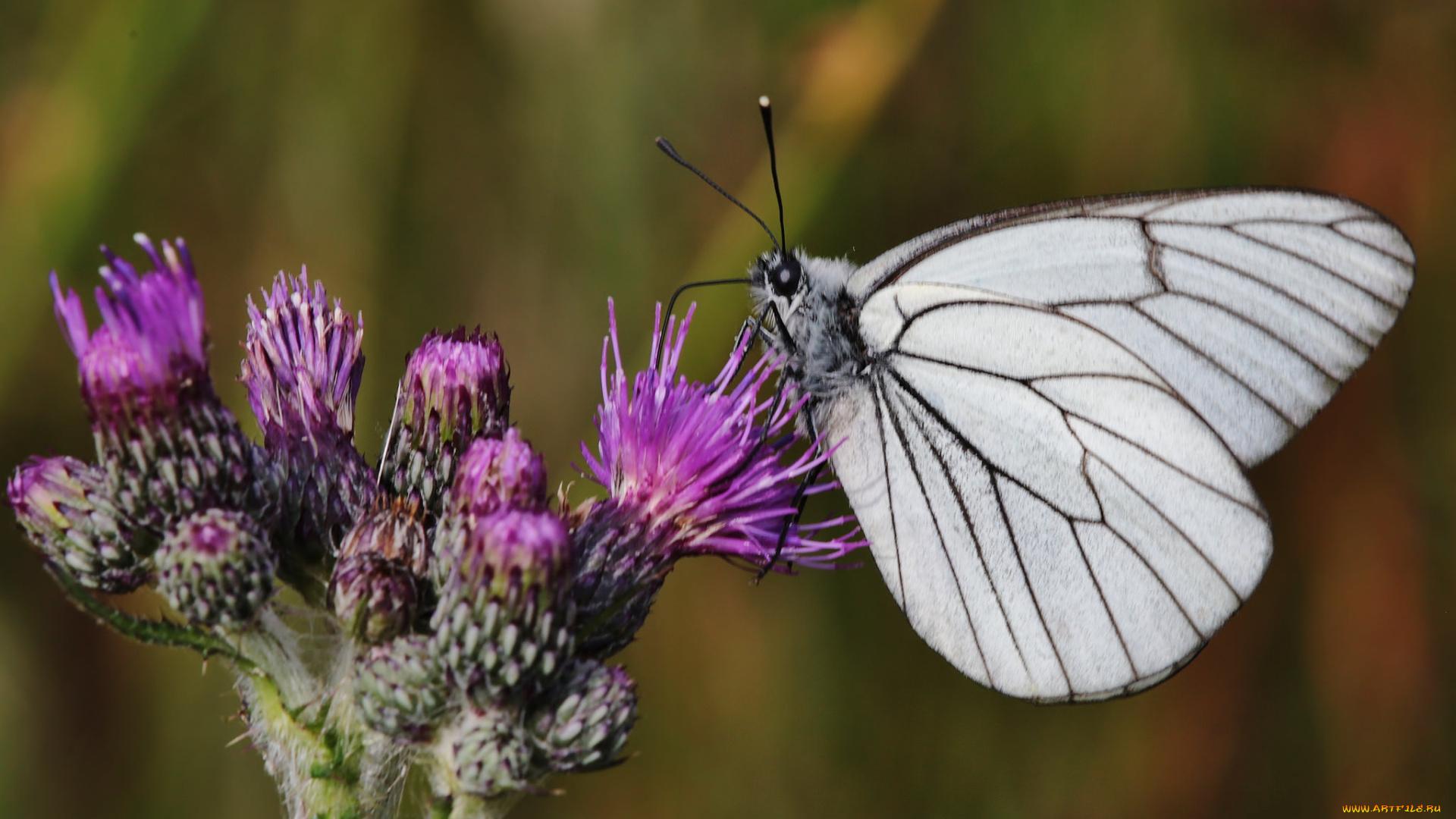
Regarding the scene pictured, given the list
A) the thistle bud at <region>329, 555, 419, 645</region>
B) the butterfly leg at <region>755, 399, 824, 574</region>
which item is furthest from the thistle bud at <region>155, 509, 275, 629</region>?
the butterfly leg at <region>755, 399, 824, 574</region>

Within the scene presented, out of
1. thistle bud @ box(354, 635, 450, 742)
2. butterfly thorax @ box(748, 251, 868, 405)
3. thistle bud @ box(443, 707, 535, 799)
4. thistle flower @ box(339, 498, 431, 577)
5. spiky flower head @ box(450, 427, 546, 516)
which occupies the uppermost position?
butterfly thorax @ box(748, 251, 868, 405)

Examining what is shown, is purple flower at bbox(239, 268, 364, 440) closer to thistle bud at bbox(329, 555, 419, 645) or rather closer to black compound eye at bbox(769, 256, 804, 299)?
thistle bud at bbox(329, 555, 419, 645)

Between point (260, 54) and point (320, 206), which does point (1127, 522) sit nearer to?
point (320, 206)

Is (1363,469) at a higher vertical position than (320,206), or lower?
lower

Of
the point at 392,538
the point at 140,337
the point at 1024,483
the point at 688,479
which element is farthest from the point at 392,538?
the point at 1024,483

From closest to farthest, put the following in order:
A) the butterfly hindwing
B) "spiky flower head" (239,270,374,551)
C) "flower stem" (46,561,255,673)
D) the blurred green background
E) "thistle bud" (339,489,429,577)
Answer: "flower stem" (46,561,255,673)
"thistle bud" (339,489,429,577)
"spiky flower head" (239,270,374,551)
the butterfly hindwing
the blurred green background

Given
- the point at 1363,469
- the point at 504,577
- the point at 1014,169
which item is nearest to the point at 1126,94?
the point at 1014,169

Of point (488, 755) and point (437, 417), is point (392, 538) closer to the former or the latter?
point (437, 417)
